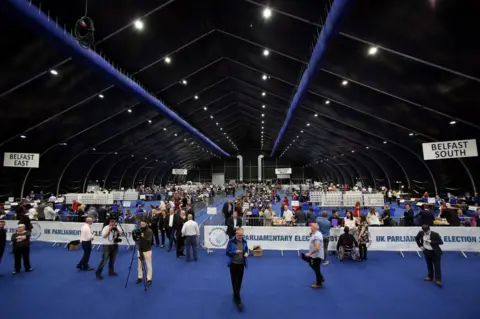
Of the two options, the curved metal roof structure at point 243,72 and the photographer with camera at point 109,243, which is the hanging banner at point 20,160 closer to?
the curved metal roof structure at point 243,72

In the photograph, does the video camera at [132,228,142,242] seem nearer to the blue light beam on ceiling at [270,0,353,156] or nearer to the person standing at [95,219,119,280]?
the person standing at [95,219,119,280]

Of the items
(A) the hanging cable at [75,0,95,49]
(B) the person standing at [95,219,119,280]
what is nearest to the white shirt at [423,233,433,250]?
(B) the person standing at [95,219,119,280]

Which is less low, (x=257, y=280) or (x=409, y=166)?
(x=409, y=166)

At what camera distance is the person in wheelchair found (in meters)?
8.76

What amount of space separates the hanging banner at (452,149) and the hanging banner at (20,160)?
1968 centimetres

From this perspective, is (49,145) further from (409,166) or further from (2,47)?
(409,166)

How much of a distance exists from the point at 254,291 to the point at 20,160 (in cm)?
1546

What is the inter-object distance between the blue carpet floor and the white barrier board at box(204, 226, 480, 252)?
0.54 metres

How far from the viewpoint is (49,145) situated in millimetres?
22281

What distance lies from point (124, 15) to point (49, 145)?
16.3 metres

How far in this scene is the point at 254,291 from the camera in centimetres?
656

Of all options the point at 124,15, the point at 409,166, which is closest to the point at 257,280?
the point at 124,15

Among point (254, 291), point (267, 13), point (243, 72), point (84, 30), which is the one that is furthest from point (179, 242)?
point (243, 72)

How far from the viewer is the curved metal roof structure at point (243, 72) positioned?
925 cm
